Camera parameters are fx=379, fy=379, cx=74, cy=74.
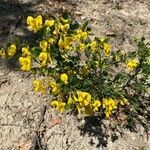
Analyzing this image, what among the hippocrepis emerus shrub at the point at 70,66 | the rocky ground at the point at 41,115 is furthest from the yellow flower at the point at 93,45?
the rocky ground at the point at 41,115

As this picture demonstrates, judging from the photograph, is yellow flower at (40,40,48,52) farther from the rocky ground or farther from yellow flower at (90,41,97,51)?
the rocky ground

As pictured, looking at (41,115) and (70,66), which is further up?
(70,66)

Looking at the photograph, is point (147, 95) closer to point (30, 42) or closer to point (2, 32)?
point (30, 42)

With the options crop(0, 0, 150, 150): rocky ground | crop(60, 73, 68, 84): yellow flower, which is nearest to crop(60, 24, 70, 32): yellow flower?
crop(60, 73, 68, 84): yellow flower

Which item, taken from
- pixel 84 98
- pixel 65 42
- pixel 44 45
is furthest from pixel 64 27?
pixel 84 98

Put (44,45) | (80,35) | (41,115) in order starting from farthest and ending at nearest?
(41,115) < (80,35) < (44,45)

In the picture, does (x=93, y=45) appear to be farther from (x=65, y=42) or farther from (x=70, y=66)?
(x=65, y=42)

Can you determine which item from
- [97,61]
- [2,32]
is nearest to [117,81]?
[97,61]
